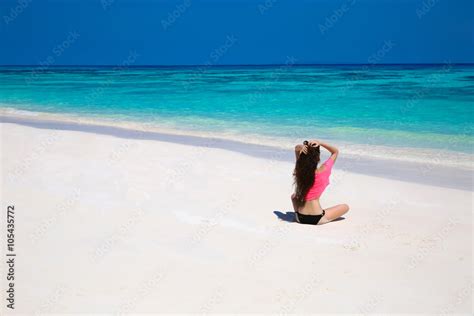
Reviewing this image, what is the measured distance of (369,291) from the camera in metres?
3.89

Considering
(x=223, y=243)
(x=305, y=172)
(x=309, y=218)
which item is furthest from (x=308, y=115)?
(x=223, y=243)

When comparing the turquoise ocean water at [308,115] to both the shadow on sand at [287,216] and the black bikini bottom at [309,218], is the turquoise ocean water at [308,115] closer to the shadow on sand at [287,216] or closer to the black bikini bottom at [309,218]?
the shadow on sand at [287,216]

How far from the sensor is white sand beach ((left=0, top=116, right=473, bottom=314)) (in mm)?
3766

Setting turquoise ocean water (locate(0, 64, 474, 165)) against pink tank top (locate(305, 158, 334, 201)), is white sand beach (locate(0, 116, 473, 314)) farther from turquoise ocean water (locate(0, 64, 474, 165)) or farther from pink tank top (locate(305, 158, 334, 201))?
turquoise ocean water (locate(0, 64, 474, 165))

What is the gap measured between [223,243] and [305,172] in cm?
129

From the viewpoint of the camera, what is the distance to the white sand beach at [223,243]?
3766mm

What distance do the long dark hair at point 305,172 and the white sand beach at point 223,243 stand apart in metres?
0.35

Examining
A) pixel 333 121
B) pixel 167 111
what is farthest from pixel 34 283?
pixel 167 111

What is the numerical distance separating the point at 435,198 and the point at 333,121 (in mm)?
9135

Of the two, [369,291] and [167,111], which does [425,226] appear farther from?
[167,111]

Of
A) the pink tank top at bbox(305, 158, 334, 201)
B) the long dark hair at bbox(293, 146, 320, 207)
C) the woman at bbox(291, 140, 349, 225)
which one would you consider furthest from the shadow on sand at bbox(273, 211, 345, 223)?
the pink tank top at bbox(305, 158, 334, 201)

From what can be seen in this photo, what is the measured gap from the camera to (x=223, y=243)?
485 cm

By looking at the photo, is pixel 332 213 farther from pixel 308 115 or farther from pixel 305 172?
pixel 308 115

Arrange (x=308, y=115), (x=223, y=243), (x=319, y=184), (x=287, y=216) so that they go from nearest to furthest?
1. (x=223, y=243)
2. (x=319, y=184)
3. (x=287, y=216)
4. (x=308, y=115)
